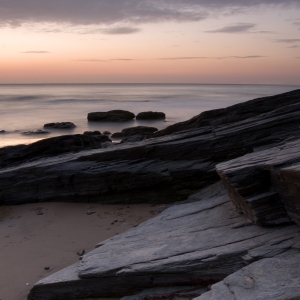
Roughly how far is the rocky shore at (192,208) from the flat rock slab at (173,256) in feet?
0.06

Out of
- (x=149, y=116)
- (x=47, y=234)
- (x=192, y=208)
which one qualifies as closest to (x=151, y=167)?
(x=192, y=208)

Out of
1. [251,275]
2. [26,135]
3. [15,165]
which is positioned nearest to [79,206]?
[15,165]

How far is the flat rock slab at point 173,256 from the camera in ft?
20.9

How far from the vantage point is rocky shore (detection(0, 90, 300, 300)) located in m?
6.23

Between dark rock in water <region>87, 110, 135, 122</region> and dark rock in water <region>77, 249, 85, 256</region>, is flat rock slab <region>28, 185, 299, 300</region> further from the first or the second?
dark rock in water <region>87, 110, 135, 122</region>

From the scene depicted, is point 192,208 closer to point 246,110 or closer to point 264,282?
point 264,282

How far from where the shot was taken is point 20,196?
13055 millimetres

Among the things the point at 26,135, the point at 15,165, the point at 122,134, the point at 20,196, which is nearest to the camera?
the point at 20,196

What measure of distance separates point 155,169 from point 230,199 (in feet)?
12.0

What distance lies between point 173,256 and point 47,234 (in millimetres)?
5035

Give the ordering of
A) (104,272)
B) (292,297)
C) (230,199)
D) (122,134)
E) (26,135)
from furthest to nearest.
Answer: (26,135) < (122,134) < (230,199) < (104,272) < (292,297)

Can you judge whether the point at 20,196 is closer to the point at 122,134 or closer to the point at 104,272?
the point at 104,272

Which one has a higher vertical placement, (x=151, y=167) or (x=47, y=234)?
(x=151, y=167)

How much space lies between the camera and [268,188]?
23.4 ft
